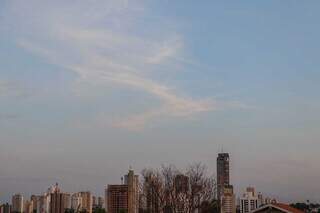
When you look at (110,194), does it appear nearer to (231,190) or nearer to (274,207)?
(231,190)

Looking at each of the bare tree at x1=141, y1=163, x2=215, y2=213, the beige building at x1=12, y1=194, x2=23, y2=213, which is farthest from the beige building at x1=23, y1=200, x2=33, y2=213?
the bare tree at x1=141, y1=163, x2=215, y2=213

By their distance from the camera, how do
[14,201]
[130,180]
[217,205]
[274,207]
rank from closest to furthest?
1. [274,207]
2. [217,205]
3. [130,180]
4. [14,201]

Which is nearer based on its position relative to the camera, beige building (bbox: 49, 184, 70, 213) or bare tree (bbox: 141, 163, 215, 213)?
bare tree (bbox: 141, 163, 215, 213)

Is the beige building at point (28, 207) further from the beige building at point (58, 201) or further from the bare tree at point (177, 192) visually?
the bare tree at point (177, 192)

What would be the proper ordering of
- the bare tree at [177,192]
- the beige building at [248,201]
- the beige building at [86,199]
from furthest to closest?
the beige building at [86,199] → the beige building at [248,201] → the bare tree at [177,192]

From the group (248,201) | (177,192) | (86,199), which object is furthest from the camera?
(86,199)

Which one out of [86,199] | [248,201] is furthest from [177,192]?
[86,199]

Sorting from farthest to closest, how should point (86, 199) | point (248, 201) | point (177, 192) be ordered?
1. point (86, 199)
2. point (248, 201)
3. point (177, 192)

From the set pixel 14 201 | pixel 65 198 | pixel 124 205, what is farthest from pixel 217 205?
pixel 14 201

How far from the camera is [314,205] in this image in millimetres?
82188

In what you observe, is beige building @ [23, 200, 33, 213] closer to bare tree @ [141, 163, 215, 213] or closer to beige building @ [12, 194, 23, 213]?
beige building @ [12, 194, 23, 213]

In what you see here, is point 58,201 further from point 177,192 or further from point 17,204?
point 177,192

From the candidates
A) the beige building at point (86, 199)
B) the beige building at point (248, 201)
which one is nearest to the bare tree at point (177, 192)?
the beige building at point (248, 201)

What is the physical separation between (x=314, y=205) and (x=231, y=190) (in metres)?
21.9
